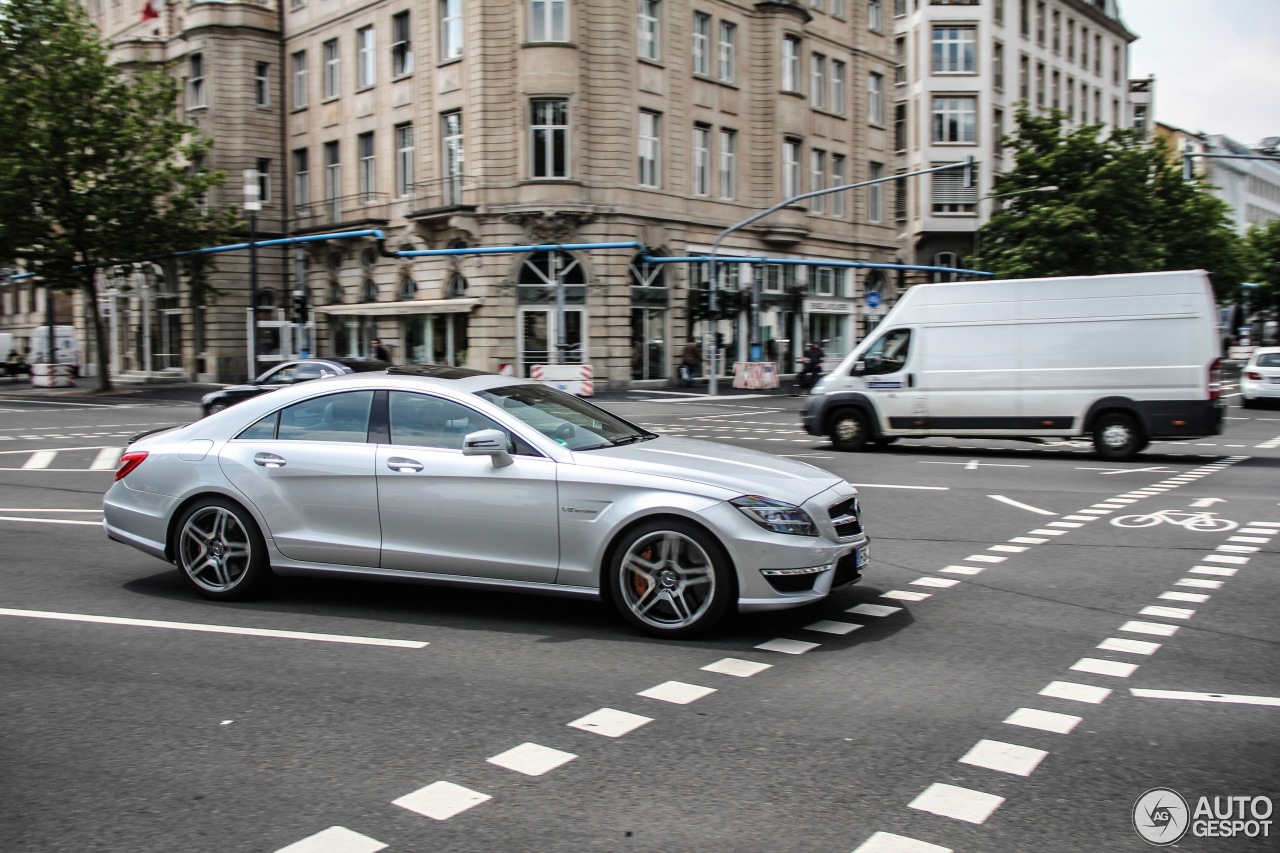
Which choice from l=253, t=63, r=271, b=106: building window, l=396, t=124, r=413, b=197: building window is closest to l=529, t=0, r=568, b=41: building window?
l=396, t=124, r=413, b=197: building window

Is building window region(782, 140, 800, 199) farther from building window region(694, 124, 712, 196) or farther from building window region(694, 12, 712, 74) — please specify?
building window region(694, 12, 712, 74)

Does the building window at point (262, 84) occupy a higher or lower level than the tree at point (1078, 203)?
higher

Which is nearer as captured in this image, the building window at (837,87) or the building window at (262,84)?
the building window at (262,84)

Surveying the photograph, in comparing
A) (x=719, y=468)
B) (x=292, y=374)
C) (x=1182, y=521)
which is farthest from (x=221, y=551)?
(x=292, y=374)

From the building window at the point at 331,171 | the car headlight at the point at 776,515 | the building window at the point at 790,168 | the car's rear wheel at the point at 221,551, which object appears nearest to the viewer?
the car headlight at the point at 776,515

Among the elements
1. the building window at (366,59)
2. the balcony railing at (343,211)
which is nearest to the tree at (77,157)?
the balcony railing at (343,211)

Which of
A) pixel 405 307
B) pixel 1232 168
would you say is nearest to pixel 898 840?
pixel 405 307

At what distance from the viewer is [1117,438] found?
634 inches

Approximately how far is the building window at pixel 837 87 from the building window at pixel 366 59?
17870 millimetres

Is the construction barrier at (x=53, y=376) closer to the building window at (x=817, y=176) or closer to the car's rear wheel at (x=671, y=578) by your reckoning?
the building window at (x=817, y=176)

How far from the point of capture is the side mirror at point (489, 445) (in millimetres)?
6273

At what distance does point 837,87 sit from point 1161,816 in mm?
46469

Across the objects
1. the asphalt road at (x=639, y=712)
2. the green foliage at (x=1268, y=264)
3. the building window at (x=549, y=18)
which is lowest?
the asphalt road at (x=639, y=712)

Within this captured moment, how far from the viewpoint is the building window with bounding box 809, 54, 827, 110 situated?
45594 millimetres
